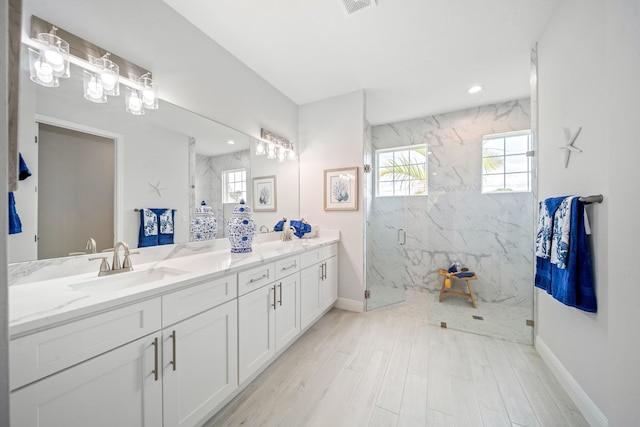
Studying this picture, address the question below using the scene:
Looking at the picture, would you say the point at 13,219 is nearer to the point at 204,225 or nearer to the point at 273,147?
the point at 204,225

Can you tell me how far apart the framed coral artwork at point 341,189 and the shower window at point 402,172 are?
84 centimetres

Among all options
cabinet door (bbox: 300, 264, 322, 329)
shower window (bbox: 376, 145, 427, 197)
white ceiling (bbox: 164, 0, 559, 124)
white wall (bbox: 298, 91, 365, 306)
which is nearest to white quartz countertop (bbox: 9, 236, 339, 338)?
cabinet door (bbox: 300, 264, 322, 329)

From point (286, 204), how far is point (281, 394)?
6.06 ft

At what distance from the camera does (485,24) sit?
1.70 m

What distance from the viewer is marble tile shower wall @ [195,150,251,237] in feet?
5.85

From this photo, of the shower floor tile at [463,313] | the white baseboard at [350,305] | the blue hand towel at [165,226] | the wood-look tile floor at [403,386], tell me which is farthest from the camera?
the white baseboard at [350,305]

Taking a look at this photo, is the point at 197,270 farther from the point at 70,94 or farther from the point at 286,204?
the point at 286,204

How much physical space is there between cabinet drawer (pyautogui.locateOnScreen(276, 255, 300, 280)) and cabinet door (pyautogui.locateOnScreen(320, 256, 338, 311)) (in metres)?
0.55

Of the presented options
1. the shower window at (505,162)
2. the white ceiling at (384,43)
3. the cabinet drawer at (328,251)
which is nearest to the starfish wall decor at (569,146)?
the white ceiling at (384,43)

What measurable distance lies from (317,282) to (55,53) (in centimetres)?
229

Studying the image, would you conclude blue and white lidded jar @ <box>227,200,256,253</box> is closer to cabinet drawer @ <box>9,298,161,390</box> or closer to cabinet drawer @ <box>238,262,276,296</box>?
cabinet drawer @ <box>238,262,276,296</box>

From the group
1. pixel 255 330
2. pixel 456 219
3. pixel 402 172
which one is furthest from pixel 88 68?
pixel 456 219

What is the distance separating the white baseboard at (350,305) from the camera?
8.71ft

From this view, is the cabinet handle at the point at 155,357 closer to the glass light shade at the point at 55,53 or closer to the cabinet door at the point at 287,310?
the cabinet door at the point at 287,310
